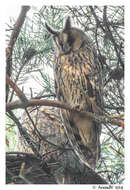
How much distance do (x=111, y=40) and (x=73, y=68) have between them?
214 mm

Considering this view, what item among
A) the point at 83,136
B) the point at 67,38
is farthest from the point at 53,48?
the point at 83,136

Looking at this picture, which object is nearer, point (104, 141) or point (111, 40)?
point (104, 141)

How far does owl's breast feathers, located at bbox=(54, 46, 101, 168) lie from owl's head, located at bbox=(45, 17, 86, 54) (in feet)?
0.08

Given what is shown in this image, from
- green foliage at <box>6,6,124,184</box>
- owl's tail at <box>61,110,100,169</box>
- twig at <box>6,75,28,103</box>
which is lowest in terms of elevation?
owl's tail at <box>61,110,100,169</box>

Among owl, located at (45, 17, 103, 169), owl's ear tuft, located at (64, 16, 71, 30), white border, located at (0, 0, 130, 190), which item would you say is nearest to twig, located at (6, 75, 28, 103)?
white border, located at (0, 0, 130, 190)

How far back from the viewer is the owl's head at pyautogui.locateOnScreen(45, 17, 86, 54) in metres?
1.15

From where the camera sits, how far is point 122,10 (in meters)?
1.22

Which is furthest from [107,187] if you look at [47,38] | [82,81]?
[47,38]

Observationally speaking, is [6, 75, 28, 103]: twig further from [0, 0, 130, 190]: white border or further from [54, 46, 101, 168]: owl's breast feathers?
[54, 46, 101, 168]: owl's breast feathers

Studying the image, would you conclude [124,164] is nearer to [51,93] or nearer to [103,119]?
[103,119]

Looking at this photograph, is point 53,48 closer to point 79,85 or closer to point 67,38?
point 67,38

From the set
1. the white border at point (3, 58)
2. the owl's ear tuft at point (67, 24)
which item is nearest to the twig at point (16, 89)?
the white border at point (3, 58)

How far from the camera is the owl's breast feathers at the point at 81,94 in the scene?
1.14 m

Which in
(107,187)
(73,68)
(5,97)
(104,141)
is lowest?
(107,187)
